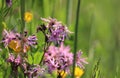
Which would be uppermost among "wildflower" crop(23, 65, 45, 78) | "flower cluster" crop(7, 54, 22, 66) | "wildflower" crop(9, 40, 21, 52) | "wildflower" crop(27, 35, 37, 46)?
"wildflower" crop(27, 35, 37, 46)

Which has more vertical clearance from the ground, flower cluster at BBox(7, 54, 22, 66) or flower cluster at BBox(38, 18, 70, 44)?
flower cluster at BBox(38, 18, 70, 44)

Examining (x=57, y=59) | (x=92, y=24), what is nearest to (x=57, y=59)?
(x=57, y=59)

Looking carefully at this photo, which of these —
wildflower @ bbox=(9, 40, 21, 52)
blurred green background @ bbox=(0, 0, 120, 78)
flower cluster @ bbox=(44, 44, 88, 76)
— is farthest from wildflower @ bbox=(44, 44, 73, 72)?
blurred green background @ bbox=(0, 0, 120, 78)

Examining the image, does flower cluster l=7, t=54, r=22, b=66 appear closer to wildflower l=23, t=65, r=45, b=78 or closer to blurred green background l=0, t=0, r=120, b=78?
wildflower l=23, t=65, r=45, b=78

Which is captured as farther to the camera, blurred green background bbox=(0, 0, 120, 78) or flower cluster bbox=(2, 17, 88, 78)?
blurred green background bbox=(0, 0, 120, 78)

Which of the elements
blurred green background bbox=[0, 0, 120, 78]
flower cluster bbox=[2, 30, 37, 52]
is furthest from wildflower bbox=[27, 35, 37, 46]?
blurred green background bbox=[0, 0, 120, 78]

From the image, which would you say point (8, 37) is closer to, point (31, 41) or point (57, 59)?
point (31, 41)
